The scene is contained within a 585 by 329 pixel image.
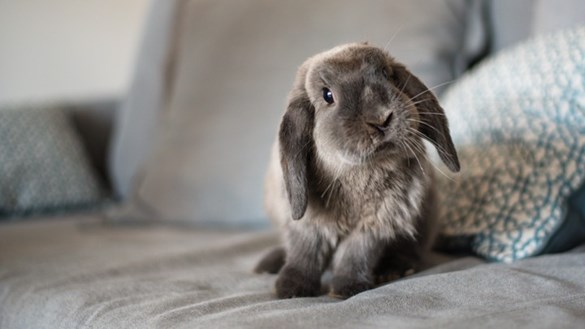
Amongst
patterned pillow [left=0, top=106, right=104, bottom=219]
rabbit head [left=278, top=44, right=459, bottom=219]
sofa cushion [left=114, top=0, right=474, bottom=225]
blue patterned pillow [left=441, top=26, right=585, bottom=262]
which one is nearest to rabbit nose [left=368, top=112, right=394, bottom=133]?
rabbit head [left=278, top=44, right=459, bottom=219]

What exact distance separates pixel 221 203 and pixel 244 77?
14.4 inches

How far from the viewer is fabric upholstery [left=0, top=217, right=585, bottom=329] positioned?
97 cm

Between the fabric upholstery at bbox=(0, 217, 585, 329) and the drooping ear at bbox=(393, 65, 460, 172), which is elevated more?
the drooping ear at bbox=(393, 65, 460, 172)

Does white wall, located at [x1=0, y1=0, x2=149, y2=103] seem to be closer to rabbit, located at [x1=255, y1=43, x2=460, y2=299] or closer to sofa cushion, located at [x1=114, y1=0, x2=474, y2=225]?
sofa cushion, located at [x1=114, y1=0, x2=474, y2=225]

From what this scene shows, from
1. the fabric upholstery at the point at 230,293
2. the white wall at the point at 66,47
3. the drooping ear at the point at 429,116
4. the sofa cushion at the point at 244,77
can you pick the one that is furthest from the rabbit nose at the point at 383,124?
the white wall at the point at 66,47

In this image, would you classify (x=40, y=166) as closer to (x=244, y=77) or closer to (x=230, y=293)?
(x=244, y=77)

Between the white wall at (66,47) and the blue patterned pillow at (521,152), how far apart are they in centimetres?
160

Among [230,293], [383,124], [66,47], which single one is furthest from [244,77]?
[66,47]

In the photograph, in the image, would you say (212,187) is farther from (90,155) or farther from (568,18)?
(568,18)

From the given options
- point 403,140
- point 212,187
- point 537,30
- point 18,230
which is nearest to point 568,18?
point 537,30

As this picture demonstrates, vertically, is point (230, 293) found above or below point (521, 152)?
below

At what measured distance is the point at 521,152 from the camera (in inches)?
53.0

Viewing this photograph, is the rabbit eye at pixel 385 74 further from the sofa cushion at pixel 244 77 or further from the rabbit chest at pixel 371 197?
the sofa cushion at pixel 244 77

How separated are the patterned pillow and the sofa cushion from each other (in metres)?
0.23
